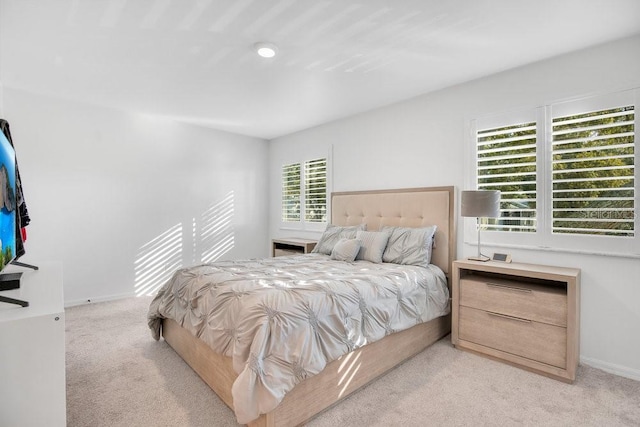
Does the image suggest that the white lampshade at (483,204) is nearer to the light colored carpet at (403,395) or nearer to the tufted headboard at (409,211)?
the tufted headboard at (409,211)

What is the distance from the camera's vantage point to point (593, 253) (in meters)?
2.44

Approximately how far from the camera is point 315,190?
4852 millimetres

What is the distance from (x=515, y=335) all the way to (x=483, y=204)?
103 cm

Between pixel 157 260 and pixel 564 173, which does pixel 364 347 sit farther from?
pixel 157 260

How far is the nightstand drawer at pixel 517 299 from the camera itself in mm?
2281

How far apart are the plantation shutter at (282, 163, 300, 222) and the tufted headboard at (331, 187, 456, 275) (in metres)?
1.04

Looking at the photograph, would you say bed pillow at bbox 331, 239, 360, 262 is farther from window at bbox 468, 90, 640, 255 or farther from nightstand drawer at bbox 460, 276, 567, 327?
window at bbox 468, 90, 640, 255

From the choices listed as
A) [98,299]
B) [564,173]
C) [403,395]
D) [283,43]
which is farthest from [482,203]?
[98,299]

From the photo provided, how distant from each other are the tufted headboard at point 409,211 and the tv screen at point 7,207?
3.13 m

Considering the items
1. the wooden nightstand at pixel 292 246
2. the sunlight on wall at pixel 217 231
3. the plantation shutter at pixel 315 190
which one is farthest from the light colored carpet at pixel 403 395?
the plantation shutter at pixel 315 190

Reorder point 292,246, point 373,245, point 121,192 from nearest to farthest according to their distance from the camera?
point 373,245
point 121,192
point 292,246

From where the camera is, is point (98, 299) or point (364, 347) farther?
point (98, 299)

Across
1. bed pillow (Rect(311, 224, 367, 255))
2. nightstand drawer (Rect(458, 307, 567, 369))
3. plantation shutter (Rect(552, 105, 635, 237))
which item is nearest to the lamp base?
nightstand drawer (Rect(458, 307, 567, 369))

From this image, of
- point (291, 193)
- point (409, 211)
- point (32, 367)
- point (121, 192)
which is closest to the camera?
point (32, 367)
